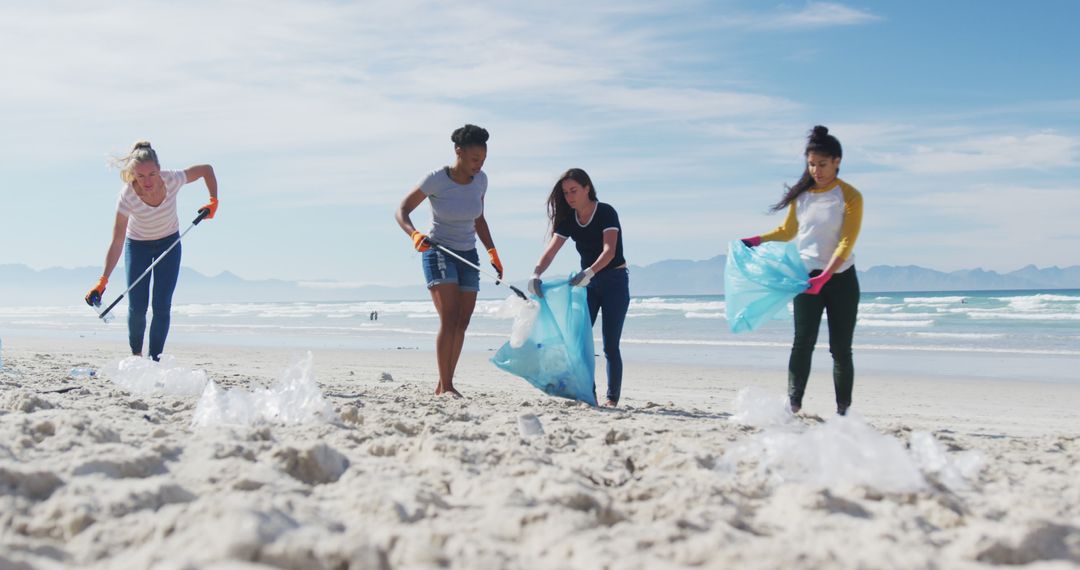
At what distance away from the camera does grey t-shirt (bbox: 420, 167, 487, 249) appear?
5.22m

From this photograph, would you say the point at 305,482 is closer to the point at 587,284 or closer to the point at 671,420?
the point at 671,420

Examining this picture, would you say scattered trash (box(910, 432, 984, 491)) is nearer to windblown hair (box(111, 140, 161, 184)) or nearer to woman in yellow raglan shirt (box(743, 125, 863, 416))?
woman in yellow raglan shirt (box(743, 125, 863, 416))

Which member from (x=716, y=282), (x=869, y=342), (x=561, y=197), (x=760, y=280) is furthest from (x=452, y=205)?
(x=716, y=282)

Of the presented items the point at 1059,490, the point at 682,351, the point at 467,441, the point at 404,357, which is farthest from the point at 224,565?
the point at 682,351

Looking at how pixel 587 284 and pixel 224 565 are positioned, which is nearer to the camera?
pixel 224 565

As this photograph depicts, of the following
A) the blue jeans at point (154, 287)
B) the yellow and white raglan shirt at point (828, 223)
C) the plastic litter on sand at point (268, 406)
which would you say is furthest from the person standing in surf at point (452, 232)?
A: the yellow and white raglan shirt at point (828, 223)

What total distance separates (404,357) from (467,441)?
Answer: 7.81m

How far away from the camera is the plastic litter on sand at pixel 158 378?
193 inches

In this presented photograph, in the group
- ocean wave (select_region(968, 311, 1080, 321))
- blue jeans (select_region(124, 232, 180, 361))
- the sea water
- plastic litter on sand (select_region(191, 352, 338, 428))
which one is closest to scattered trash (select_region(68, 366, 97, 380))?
blue jeans (select_region(124, 232, 180, 361))

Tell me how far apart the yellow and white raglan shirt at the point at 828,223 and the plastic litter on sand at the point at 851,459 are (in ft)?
5.00

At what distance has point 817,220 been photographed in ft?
14.4

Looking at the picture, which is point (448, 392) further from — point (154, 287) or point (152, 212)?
point (152, 212)

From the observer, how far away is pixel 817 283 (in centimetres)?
436

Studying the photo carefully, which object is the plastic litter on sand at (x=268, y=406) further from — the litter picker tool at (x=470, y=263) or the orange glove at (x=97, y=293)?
the orange glove at (x=97, y=293)
